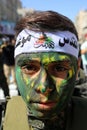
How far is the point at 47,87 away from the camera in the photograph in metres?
1.89

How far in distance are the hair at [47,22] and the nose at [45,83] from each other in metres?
0.23

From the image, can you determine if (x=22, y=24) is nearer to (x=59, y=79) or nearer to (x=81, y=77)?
(x=59, y=79)

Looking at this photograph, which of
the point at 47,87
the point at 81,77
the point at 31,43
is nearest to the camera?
the point at 47,87

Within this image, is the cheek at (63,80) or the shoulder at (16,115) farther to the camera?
the shoulder at (16,115)

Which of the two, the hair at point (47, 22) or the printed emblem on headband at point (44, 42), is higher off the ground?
the hair at point (47, 22)

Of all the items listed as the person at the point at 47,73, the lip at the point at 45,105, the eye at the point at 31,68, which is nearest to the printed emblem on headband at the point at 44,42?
the person at the point at 47,73

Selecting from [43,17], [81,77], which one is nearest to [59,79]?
[43,17]

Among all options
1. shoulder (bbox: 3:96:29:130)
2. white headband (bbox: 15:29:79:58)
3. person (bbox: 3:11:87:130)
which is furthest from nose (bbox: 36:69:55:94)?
shoulder (bbox: 3:96:29:130)

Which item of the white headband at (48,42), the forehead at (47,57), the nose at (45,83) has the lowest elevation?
the nose at (45,83)

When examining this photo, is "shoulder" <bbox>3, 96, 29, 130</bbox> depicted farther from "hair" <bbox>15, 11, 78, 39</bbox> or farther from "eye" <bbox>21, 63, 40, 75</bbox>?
"hair" <bbox>15, 11, 78, 39</bbox>

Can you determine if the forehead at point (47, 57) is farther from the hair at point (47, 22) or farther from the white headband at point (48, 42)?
the hair at point (47, 22)

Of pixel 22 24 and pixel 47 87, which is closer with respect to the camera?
pixel 47 87

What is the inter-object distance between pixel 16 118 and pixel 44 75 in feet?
1.05

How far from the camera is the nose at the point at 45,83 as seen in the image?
189 centimetres
